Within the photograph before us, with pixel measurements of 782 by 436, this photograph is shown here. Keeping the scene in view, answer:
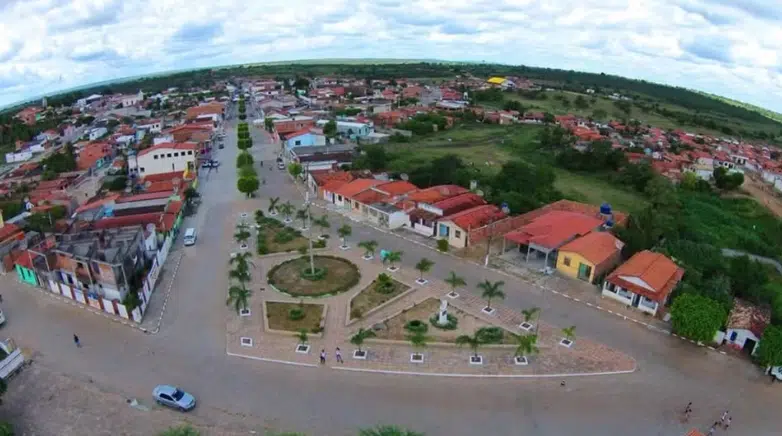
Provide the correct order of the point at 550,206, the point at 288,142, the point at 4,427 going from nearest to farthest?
the point at 4,427 < the point at 550,206 < the point at 288,142

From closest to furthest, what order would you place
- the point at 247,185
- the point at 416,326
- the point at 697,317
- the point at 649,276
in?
the point at 697,317 < the point at 416,326 < the point at 649,276 < the point at 247,185

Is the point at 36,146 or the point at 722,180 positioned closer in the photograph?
the point at 722,180

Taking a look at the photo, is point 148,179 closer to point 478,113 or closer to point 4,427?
point 4,427

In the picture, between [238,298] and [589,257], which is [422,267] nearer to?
[589,257]

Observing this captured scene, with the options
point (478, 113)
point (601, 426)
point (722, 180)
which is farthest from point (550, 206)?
point (478, 113)

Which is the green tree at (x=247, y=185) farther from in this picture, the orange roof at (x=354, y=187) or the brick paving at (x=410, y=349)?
the brick paving at (x=410, y=349)

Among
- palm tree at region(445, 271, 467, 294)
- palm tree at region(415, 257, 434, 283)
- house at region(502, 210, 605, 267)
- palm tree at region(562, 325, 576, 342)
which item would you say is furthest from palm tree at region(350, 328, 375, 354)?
house at region(502, 210, 605, 267)

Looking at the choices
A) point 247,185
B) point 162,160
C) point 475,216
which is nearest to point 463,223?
point 475,216
